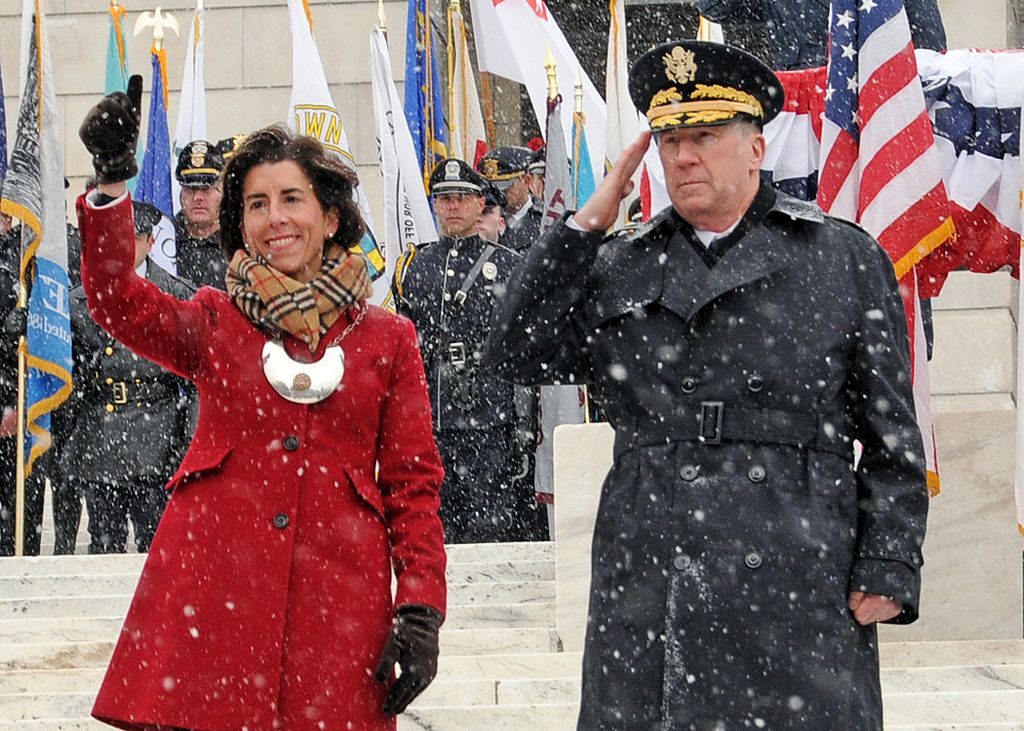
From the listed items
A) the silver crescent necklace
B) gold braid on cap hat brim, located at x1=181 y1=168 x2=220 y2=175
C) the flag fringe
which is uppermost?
gold braid on cap hat brim, located at x1=181 y1=168 x2=220 y2=175

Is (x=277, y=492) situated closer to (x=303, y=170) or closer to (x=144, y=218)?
(x=303, y=170)

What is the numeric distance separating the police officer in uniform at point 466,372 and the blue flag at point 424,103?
10.1 ft

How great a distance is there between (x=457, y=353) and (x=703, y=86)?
531cm

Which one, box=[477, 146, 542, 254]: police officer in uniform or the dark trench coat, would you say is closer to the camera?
the dark trench coat

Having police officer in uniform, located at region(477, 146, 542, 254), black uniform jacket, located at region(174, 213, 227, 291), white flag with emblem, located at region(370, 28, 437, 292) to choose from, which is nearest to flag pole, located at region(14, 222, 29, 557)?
black uniform jacket, located at region(174, 213, 227, 291)

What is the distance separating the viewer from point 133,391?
926cm

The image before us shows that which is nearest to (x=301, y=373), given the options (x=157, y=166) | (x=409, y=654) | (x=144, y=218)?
(x=409, y=654)

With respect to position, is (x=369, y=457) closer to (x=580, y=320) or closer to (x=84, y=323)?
(x=580, y=320)

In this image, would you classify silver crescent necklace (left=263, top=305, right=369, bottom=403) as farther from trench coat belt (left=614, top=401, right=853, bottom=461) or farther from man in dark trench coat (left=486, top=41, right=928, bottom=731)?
→ trench coat belt (left=614, top=401, right=853, bottom=461)

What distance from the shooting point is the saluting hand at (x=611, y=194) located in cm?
391

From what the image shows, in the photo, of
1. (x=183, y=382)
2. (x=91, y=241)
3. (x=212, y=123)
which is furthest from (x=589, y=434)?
(x=212, y=123)

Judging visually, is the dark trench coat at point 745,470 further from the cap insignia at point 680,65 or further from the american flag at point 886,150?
the american flag at point 886,150

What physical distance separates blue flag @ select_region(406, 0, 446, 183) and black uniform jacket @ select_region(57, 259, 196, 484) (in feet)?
11.6

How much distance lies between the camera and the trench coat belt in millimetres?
3760
